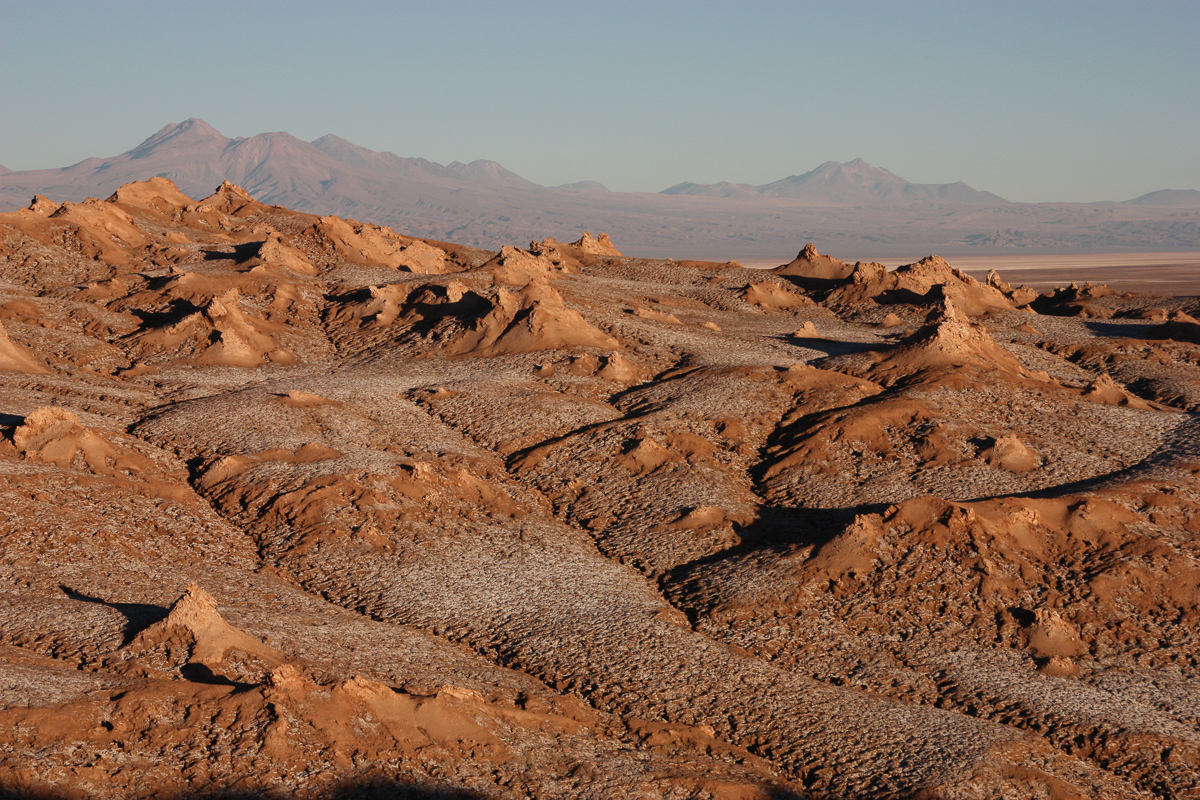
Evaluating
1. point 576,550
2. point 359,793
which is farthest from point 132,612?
point 576,550

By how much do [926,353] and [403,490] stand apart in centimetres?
1826

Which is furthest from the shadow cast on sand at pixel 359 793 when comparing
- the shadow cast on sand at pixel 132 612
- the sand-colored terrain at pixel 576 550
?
the shadow cast on sand at pixel 132 612

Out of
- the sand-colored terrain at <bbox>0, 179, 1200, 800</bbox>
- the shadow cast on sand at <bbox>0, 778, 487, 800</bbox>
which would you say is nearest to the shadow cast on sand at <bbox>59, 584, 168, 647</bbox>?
the sand-colored terrain at <bbox>0, 179, 1200, 800</bbox>

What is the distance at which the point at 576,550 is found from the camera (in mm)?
24922

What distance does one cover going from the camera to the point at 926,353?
35281mm

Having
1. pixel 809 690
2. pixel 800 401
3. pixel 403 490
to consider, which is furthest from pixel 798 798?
pixel 800 401

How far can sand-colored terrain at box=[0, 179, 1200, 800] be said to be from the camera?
15.8 metres

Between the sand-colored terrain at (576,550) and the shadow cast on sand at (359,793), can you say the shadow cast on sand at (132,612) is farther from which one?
the shadow cast on sand at (359,793)

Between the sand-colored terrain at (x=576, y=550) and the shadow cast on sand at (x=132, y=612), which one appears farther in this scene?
the shadow cast on sand at (x=132, y=612)

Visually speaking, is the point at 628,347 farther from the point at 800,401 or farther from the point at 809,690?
the point at 809,690

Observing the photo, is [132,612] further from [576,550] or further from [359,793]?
[576,550]

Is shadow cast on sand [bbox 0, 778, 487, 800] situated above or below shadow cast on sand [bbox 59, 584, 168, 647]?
below

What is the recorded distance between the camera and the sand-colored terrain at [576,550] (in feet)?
51.9

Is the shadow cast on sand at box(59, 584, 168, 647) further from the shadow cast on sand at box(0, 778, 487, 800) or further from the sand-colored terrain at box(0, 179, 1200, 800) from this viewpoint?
the shadow cast on sand at box(0, 778, 487, 800)
